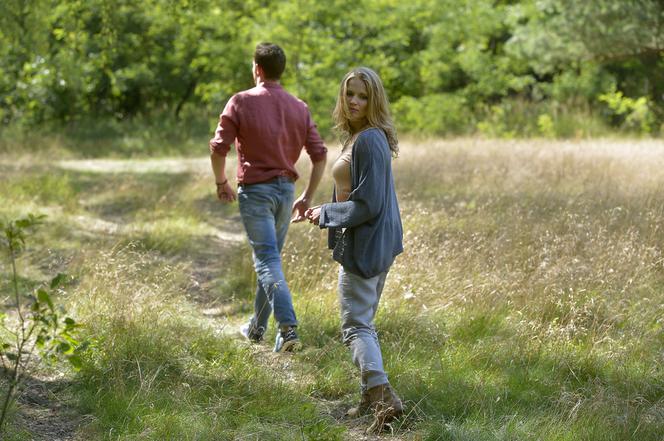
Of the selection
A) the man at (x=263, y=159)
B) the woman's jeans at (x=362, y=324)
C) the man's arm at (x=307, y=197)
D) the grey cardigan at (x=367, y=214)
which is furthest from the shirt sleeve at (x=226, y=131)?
the woman's jeans at (x=362, y=324)

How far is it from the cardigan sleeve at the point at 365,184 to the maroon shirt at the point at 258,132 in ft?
4.40

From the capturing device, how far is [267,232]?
540 cm

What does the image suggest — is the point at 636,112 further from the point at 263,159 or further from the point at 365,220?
the point at 365,220

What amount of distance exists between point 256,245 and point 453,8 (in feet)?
51.5

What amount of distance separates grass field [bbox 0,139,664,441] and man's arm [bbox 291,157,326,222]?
0.82 metres

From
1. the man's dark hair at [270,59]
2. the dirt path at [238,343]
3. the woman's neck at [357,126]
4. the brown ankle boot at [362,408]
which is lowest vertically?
the dirt path at [238,343]

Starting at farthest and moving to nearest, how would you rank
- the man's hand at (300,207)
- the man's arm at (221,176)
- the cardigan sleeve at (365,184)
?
the man's arm at (221,176)
the man's hand at (300,207)
the cardigan sleeve at (365,184)

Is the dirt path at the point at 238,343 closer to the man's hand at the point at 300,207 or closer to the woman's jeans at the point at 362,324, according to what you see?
the woman's jeans at the point at 362,324

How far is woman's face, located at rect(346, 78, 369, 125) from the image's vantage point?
13.6ft

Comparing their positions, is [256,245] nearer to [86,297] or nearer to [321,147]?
[321,147]

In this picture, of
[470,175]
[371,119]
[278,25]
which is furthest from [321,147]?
[278,25]

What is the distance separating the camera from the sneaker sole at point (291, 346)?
514cm

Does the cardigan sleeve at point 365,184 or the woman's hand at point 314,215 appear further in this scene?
the woman's hand at point 314,215

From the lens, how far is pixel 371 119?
415 cm
